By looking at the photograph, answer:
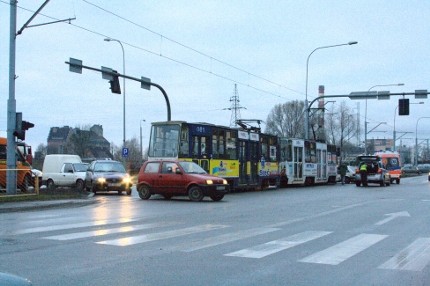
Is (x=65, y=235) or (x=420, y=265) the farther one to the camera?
(x=65, y=235)

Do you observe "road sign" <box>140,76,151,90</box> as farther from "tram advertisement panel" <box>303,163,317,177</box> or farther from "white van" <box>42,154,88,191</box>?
"tram advertisement panel" <box>303,163,317,177</box>

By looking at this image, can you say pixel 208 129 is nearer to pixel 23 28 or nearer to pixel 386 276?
pixel 23 28

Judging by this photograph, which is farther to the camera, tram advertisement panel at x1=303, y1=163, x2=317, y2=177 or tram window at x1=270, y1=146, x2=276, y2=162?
tram advertisement panel at x1=303, y1=163, x2=317, y2=177

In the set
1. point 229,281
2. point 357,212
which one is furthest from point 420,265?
point 357,212

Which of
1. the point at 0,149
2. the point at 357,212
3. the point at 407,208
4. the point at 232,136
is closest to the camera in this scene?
the point at 357,212

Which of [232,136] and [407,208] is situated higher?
[232,136]

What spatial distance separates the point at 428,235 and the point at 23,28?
53.7 feet

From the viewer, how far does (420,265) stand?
25.0 feet

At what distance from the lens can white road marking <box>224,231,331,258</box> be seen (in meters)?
8.36

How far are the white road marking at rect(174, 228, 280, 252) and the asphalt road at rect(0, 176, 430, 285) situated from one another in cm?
2

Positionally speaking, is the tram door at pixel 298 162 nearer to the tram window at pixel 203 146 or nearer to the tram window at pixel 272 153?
the tram window at pixel 272 153

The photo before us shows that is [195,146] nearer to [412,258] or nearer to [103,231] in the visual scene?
[103,231]

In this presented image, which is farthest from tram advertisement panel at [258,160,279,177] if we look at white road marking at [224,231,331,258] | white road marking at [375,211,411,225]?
white road marking at [224,231,331,258]

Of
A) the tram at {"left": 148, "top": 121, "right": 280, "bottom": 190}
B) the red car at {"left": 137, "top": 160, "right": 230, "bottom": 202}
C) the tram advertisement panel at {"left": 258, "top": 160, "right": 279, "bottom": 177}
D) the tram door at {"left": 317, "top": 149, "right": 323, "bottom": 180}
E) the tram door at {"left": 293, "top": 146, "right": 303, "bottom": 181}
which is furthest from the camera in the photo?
the tram door at {"left": 317, "top": 149, "right": 323, "bottom": 180}
